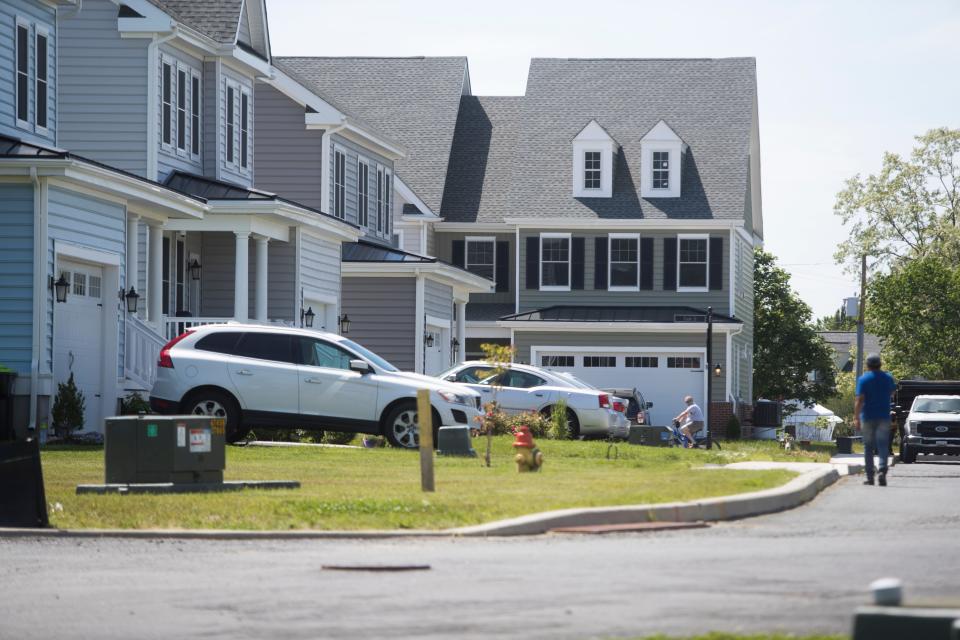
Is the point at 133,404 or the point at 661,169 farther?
the point at 661,169

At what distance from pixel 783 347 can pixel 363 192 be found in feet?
93.5

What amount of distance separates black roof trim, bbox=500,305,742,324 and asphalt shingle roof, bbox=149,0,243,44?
19917 millimetres

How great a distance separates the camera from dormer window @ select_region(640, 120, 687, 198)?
52875mm

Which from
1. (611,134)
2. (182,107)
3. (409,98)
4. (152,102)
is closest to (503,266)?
(611,134)

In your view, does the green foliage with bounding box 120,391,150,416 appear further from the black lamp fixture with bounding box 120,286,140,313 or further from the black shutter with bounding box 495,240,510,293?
the black shutter with bounding box 495,240,510,293

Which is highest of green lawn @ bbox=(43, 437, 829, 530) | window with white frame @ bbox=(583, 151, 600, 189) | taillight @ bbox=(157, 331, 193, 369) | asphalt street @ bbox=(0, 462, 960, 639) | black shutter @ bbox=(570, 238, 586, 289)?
window with white frame @ bbox=(583, 151, 600, 189)

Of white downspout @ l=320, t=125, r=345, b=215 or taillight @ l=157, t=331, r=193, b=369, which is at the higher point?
white downspout @ l=320, t=125, r=345, b=215

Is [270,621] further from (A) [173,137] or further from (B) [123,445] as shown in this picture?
(A) [173,137]

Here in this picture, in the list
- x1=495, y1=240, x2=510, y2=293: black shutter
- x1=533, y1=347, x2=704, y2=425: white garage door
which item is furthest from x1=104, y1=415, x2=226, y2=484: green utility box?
x1=495, y1=240, x2=510, y2=293: black shutter

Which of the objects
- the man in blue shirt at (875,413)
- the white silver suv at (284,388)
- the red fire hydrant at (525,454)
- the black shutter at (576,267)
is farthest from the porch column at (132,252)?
the black shutter at (576,267)

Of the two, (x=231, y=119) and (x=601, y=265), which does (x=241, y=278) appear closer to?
(x=231, y=119)

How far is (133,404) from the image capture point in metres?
25.8

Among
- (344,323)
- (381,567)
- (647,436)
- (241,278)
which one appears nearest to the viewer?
(381,567)

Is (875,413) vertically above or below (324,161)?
below
